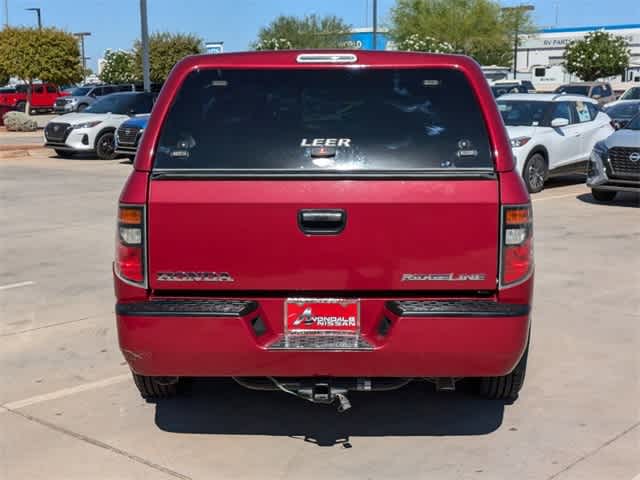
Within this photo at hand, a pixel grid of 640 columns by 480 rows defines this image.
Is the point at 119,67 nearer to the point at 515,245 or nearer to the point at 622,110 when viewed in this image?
the point at 622,110

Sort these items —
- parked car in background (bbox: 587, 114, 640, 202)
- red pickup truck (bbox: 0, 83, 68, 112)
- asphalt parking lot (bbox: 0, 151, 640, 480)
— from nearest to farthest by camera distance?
asphalt parking lot (bbox: 0, 151, 640, 480) → parked car in background (bbox: 587, 114, 640, 202) → red pickup truck (bbox: 0, 83, 68, 112)

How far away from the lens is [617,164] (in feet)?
42.3

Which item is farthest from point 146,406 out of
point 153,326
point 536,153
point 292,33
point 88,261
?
point 292,33

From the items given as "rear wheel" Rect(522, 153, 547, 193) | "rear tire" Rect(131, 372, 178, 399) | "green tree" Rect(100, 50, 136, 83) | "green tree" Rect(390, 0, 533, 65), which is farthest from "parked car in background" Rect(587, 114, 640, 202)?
"green tree" Rect(100, 50, 136, 83)

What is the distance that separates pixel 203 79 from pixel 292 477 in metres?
1.98

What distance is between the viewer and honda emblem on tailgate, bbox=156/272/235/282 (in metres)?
4.11

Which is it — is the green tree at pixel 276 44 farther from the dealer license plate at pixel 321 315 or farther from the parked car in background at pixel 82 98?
the dealer license plate at pixel 321 315

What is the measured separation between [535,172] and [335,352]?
36.5 ft

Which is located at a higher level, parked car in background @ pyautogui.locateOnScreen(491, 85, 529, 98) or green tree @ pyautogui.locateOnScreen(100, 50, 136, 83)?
green tree @ pyautogui.locateOnScreen(100, 50, 136, 83)

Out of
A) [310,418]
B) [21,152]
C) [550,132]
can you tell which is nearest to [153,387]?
[310,418]

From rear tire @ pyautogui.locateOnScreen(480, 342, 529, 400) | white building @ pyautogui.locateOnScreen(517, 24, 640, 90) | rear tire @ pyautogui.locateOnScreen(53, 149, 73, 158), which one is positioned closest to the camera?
rear tire @ pyautogui.locateOnScreen(480, 342, 529, 400)

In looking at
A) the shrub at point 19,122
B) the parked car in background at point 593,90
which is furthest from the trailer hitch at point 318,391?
the parked car in background at point 593,90

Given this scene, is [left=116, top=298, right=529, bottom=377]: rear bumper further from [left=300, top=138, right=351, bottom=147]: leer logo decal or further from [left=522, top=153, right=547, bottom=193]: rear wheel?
[left=522, top=153, right=547, bottom=193]: rear wheel

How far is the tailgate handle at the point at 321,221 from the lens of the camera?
4.07 meters
